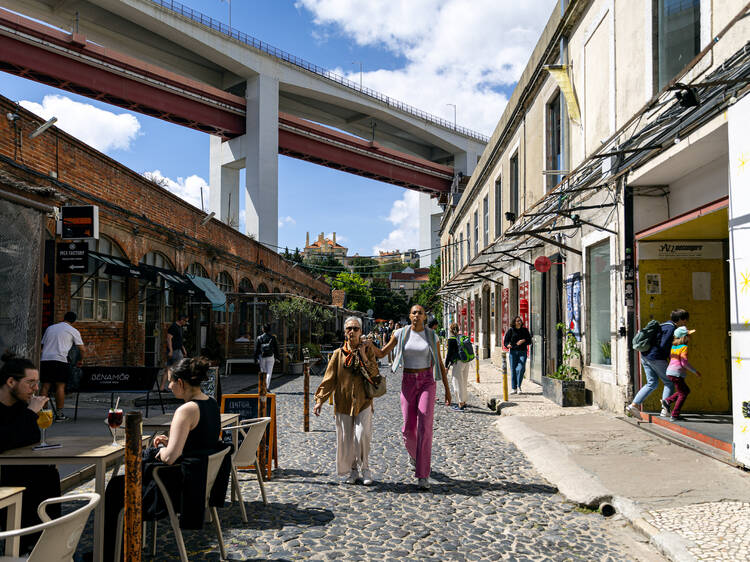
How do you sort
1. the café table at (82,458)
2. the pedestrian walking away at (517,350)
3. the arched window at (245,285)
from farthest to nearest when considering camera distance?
the arched window at (245,285) → the pedestrian walking away at (517,350) → the café table at (82,458)

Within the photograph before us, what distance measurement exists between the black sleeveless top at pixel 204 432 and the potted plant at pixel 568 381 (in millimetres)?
7429

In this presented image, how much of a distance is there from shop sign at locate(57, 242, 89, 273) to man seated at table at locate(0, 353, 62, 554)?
286 inches

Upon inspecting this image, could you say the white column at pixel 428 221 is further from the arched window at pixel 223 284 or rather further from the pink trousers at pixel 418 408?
the pink trousers at pixel 418 408

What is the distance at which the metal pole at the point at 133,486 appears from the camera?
3.01 m

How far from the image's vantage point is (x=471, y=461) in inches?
257

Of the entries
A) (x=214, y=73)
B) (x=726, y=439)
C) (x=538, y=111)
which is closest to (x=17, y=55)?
(x=214, y=73)

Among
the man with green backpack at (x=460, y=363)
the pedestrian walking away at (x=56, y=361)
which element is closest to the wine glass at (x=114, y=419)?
the pedestrian walking away at (x=56, y=361)

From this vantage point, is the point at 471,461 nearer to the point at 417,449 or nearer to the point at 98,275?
the point at 417,449

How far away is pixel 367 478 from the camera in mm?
5555

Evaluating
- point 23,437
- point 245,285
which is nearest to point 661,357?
point 23,437

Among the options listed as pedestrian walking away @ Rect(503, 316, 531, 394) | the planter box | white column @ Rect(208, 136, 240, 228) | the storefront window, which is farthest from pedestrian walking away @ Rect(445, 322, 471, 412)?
white column @ Rect(208, 136, 240, 228)

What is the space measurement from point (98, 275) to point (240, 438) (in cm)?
864

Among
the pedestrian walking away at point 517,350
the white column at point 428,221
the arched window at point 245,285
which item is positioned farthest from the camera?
the white column at point 428,221

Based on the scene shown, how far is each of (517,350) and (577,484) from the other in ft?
22.9
